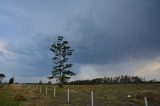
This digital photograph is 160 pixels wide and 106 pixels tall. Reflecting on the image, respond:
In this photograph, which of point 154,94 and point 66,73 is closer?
point 154,94

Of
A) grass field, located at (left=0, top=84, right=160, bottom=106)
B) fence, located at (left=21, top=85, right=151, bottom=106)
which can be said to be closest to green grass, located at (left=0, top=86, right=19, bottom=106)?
grass field, located at (left=0, top=84, right=160, bottom=106)

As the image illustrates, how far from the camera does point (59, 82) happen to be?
103 metres

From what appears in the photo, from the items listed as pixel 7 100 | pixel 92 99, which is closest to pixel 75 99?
pixel 7 100

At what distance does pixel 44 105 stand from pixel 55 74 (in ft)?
216

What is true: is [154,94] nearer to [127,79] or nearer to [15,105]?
[15,105]

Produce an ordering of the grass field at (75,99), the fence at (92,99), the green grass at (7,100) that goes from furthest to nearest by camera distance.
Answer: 1. the green grass at (7,100)
2. the grass field at (75,99)
3. the fence at (92,99)

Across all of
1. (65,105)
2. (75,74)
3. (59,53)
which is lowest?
(65,105)

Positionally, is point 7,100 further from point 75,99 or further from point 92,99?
point 92,99

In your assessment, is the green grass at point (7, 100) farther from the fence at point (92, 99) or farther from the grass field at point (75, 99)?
the fence at point (92, 99)

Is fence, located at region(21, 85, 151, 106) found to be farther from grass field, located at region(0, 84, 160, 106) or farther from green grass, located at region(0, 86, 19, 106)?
green grass, located at region(0, 86, 19, 106)

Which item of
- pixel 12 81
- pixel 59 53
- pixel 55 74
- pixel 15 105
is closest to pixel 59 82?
pixel 55 74

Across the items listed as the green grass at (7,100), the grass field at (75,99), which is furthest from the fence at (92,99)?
the green grass at (7,100)

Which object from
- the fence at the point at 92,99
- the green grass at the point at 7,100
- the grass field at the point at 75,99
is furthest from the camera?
the green grass at the point at 7,100

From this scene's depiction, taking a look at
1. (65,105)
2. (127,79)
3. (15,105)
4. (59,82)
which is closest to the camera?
(65,105)
